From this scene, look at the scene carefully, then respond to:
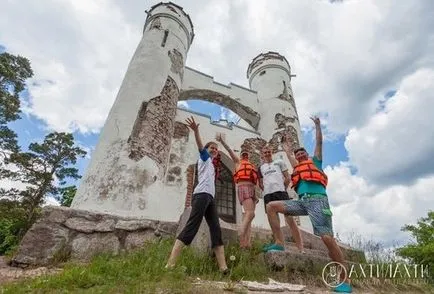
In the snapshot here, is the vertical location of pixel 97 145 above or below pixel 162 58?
below

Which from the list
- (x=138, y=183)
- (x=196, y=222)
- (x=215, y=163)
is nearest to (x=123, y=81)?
(x=138, y=183)

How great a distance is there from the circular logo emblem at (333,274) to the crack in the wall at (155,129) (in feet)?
17.6

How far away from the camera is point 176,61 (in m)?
11.1

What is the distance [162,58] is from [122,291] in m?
8.99

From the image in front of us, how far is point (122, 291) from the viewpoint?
8.80 feet

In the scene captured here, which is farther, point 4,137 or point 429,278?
point 4,137

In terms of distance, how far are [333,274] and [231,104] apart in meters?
10.3

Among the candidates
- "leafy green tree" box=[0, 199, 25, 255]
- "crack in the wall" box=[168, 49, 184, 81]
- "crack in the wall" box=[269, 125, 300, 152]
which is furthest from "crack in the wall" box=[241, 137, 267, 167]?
"leafy green tree" box=[0, 199, 25, 255]

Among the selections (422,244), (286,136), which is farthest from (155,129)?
(422,244)

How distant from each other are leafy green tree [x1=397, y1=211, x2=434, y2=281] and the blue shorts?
1355 cm

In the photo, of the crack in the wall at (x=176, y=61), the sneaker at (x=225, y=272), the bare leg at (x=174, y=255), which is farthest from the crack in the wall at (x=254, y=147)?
the bare leg at (x=174, y=255)

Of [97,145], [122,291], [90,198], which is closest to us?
[122,291]

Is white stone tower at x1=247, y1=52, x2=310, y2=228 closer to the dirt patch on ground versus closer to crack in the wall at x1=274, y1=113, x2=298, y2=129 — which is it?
crack in the wall at x1=274, y1=113, x2=298, y2=129

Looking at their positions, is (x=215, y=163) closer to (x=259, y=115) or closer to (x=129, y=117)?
(x=129, y=117)
